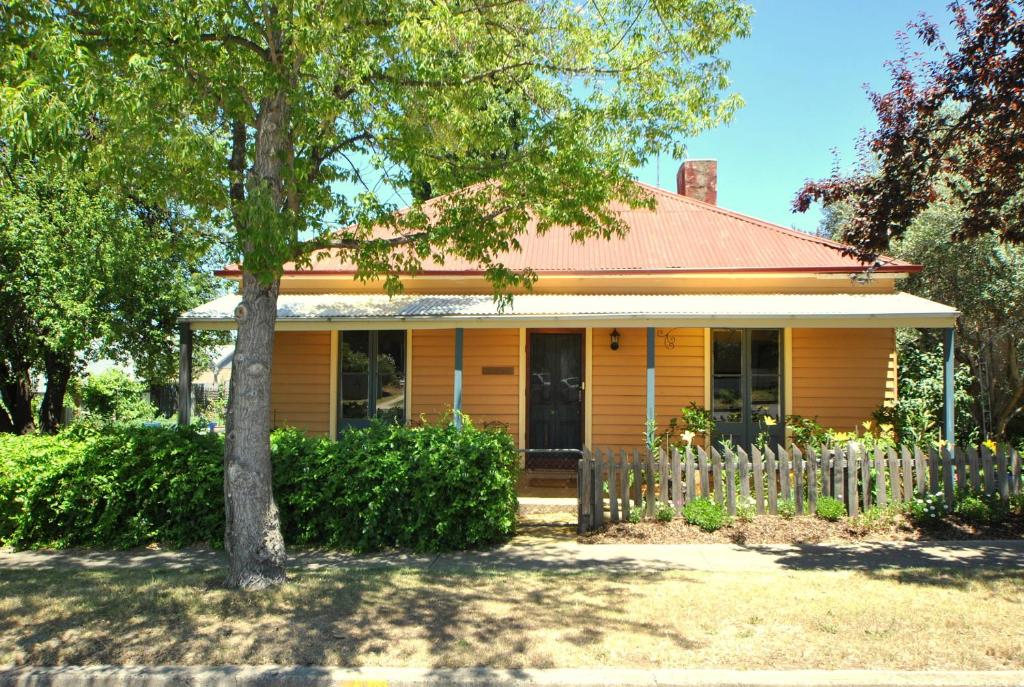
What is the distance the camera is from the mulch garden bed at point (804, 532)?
872 centimetres

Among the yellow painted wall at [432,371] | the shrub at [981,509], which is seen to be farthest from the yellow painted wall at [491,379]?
the shrub at [981,509]

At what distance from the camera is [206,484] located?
8.70 metres

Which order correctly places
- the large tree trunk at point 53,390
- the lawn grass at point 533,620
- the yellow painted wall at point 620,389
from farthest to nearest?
the large tree trunk at point 53,390, the yellow painted wall at point 620,389, the lawn grass at point 533,620

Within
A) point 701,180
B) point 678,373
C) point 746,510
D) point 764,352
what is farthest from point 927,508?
point 701,180

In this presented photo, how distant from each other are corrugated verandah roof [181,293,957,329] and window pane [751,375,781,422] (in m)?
1.45

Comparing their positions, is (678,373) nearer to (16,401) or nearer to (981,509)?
(981,509)

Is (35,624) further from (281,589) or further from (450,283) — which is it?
(450,283)

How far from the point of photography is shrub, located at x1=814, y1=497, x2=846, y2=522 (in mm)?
9195

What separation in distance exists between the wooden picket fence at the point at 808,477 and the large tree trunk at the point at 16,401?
12235 mm

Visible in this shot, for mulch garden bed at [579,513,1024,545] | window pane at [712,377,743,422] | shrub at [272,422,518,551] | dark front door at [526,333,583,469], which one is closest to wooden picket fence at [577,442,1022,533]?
mulch garden bed at [579,513,1024,545]

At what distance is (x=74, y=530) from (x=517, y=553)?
513 cm

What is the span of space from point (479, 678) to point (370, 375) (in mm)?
9401

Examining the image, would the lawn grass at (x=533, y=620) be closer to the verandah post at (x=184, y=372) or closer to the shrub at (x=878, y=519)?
the shrub at (x=878, y=519)

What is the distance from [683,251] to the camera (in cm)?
1398
